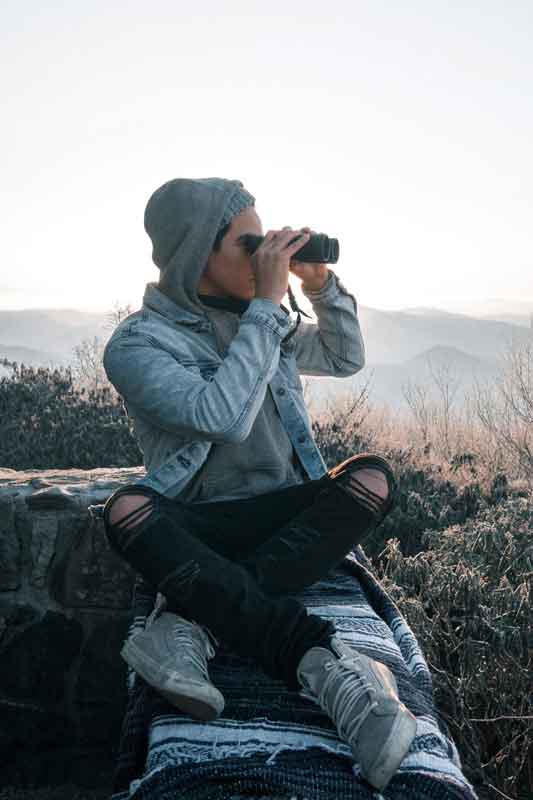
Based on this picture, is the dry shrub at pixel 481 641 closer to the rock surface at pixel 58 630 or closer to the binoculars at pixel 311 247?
the rock surface at pixel 58 630

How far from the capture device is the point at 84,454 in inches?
231

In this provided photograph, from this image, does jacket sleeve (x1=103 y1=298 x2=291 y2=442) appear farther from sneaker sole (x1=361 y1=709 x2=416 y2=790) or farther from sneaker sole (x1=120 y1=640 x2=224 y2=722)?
sneaker sole (x1=361 y1=709 x2=416 y2=790)

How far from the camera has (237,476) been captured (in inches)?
110

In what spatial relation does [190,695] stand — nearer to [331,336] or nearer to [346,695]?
[346,695]

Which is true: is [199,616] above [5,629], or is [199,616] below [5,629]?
above

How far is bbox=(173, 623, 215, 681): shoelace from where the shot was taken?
6.85 feet

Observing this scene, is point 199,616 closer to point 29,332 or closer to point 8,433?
point 8,433

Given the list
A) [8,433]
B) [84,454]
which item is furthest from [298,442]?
[8,433]

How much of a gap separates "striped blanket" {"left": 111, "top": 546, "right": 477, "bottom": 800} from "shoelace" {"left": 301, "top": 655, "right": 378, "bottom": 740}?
5 cm

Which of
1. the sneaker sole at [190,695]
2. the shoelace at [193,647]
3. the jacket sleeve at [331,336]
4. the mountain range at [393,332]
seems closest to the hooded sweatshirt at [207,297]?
the jacket sleeve at [331,336]

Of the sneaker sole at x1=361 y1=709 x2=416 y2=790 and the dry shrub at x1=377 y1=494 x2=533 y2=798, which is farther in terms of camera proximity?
the dry shrub at x1=377 y1=494 x2=533 y2=798

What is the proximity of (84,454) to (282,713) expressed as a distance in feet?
13.4

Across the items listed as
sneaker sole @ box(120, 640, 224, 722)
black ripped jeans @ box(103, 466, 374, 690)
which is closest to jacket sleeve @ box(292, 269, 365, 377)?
black ripped jeans @ box(103, 466, 374, 690)

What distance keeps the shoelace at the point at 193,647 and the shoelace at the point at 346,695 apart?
10.9 inches
